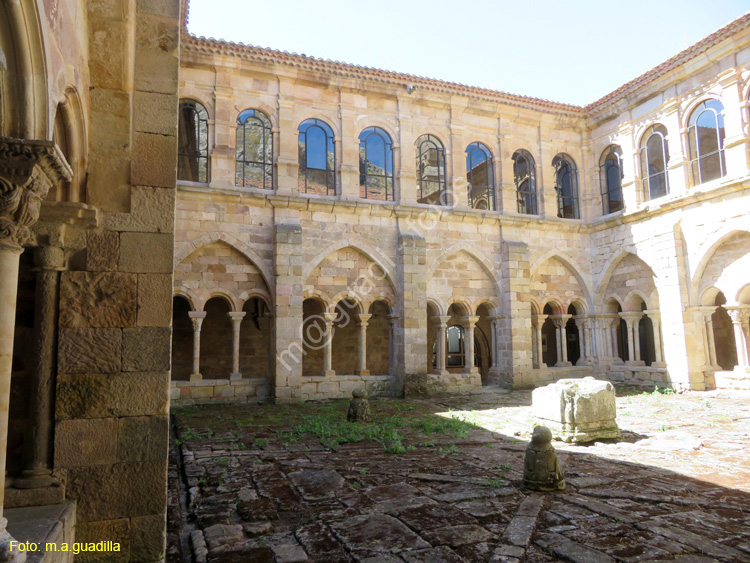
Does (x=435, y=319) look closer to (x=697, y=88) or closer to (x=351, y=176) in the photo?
(x=351, y=176)

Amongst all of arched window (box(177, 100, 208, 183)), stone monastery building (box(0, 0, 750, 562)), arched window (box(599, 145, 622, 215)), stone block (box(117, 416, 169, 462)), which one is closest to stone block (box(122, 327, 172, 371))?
stone monastery building (box(0, 0, 750, 562))

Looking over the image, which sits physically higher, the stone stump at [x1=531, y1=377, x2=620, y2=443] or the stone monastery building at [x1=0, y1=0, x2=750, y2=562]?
the stone monastery building at [x1=0, y1=0, x2=750, y2=562]

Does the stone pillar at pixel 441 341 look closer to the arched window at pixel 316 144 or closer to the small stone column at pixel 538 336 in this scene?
the small stone column at pixel 538 336

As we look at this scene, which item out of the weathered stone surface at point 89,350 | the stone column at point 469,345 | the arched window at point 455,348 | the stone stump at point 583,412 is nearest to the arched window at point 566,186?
the stone column at point 469,345

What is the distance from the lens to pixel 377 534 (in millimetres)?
3814

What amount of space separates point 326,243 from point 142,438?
28.4ft

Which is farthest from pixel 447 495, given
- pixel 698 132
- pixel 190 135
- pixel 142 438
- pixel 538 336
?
pixel 698 132

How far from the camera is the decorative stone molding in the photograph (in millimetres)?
2406

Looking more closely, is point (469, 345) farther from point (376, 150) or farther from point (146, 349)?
point (146, 349)

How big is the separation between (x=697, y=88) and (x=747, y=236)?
12.4 ft

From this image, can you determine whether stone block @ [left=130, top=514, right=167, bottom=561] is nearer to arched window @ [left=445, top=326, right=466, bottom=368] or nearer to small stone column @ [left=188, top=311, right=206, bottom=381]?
small stone column @ [left=188, top=311, right=206, bottom=381]

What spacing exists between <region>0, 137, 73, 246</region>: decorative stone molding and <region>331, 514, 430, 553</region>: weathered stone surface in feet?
9.84

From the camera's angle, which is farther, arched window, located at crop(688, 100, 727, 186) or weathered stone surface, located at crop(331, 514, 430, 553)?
arched window, located at crop(688, 100, 727, 186)

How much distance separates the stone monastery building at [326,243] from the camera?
10.9 ft
